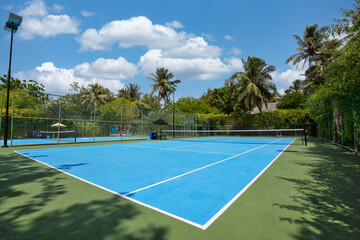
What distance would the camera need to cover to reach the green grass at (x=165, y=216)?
8.50 ft

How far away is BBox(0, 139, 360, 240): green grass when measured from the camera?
2.59 metres

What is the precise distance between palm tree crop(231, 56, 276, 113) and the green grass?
2995cm

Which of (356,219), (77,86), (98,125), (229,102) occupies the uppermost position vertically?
(77,86)

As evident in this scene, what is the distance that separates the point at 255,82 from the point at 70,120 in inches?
1155

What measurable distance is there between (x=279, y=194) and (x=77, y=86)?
2276 inches

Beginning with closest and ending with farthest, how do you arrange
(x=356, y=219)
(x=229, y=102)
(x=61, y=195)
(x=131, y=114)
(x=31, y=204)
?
(x=356, y=219) → (x=31, y=204) → (x=61, y=195) → (x=131, y=114) → (x=229, y=102)

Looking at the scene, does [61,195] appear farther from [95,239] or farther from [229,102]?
[229,102]

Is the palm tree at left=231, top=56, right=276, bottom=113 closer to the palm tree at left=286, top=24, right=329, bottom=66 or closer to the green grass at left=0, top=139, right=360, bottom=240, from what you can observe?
the palm tree at left=286, top=24, right=329, bottom=66

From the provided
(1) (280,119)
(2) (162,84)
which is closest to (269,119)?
(1) (280,119)

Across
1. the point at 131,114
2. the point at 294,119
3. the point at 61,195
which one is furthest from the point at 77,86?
the point at 61,195

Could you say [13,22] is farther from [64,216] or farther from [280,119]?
[280,119]

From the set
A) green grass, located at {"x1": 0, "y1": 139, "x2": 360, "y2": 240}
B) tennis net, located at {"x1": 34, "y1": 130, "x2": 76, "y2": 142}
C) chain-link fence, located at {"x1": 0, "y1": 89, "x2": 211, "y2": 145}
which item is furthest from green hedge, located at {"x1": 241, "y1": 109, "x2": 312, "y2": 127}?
green grass, located at {"x1": 0, "y1": 139, "x2": 360, "y2": 240}

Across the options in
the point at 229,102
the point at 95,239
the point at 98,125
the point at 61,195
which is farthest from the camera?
the point at 229,102

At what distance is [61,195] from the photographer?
4.07 meters
